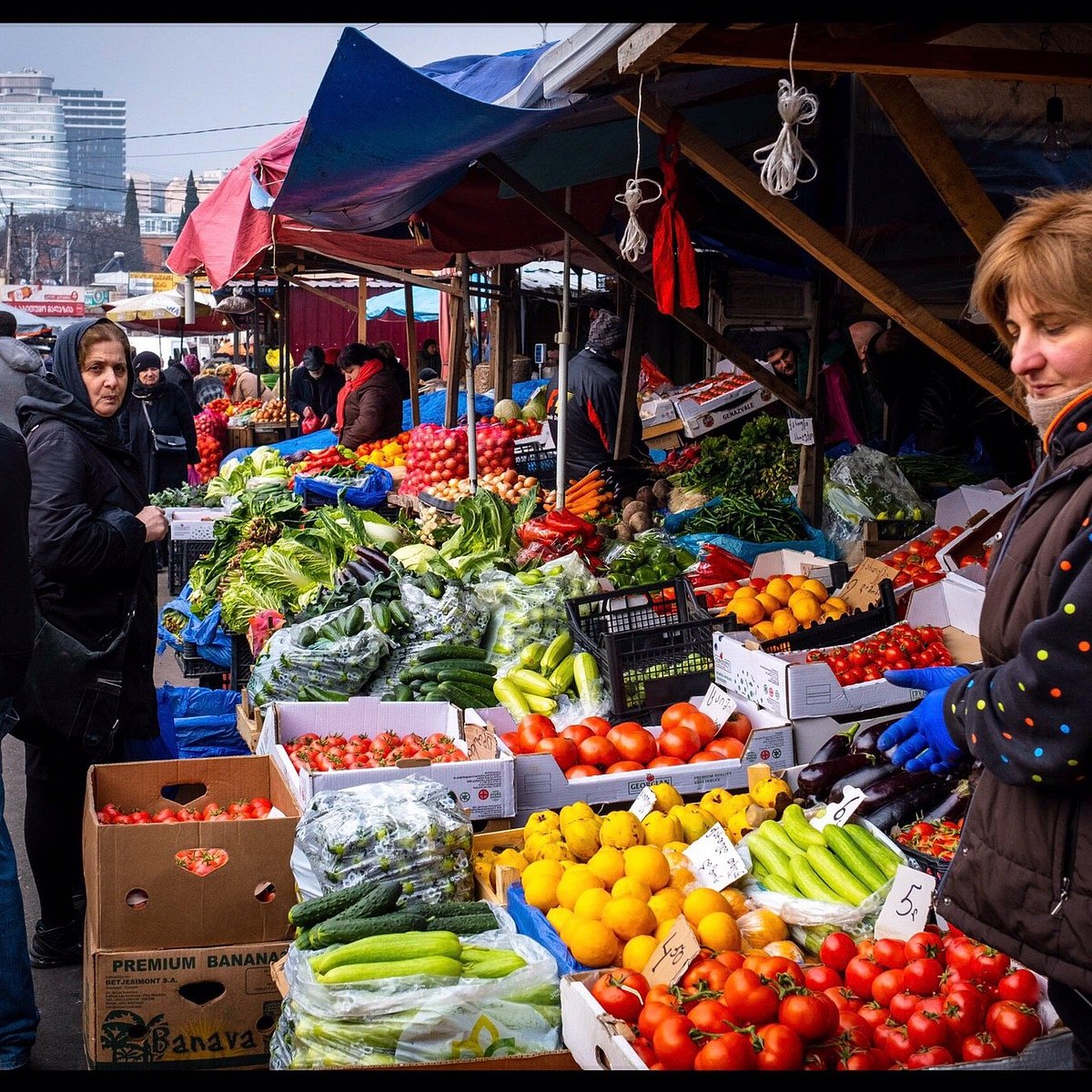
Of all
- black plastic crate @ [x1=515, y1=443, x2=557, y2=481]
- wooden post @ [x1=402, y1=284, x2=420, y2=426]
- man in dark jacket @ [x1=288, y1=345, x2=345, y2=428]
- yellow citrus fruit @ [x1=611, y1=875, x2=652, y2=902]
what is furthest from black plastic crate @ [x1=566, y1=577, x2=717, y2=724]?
man in dark jacket @ [x1=288, y1=345, x2=345, y2=428]

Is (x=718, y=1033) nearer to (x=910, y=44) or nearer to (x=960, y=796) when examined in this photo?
(x=960, y=796)

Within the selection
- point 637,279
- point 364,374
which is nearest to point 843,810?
point 637,279

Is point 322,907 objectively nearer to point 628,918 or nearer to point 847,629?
point 628,918

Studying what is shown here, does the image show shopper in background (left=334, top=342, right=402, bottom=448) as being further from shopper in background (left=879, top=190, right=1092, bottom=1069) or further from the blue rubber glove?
shopper in background (left=879, top=190, right=1092, bottom=1069)

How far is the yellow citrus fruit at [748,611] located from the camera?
509cm

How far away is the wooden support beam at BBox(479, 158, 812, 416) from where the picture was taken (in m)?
6.16

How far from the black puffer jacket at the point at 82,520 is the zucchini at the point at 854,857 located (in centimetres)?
249

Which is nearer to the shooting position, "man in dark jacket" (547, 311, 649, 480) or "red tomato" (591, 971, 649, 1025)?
"red tomato" (591, 971, 649, 1025)

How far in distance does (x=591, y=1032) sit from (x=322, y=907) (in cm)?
80

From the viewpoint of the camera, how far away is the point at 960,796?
3379mm

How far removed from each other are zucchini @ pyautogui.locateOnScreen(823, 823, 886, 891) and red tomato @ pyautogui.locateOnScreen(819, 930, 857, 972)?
25cm

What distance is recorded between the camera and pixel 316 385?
16.7 m

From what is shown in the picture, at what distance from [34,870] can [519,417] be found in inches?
305

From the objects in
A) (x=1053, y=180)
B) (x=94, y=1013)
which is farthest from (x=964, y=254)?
(x=94, y=1013)
